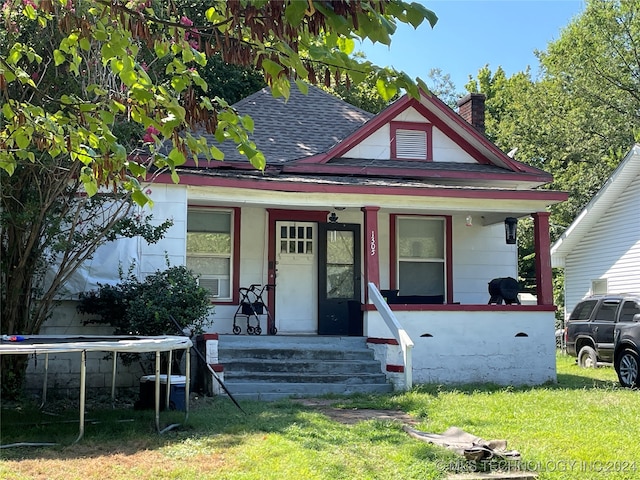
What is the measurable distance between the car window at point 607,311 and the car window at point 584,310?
11.6 inches

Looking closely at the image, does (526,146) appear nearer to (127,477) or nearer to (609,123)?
(609,123)

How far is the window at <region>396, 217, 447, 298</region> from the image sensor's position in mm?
13688

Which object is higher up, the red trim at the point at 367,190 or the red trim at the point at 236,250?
the red trim at the point at 367,190

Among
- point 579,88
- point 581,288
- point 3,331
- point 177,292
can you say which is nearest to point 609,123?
point 579,88

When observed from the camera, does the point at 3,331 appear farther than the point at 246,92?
No

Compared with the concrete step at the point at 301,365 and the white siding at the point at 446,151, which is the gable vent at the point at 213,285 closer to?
the concrete step at the point at 301,365

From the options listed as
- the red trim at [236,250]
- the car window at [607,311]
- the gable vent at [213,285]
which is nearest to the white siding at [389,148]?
the red trim at [236,250]

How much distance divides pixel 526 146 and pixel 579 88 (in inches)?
137

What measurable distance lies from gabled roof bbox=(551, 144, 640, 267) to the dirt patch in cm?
1199

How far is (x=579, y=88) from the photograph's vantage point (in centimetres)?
3058

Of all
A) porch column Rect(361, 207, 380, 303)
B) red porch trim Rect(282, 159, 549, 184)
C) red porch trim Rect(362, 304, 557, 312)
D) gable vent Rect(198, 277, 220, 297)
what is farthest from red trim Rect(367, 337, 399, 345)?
red porch trim Rect(282, 159, 549, 184)

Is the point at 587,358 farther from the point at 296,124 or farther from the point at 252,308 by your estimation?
the point at 296,124

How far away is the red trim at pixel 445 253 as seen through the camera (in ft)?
Result: 44.4

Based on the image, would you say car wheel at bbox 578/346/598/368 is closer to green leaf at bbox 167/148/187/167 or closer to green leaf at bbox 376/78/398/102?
green leaf at bbox 376/78/398/102
